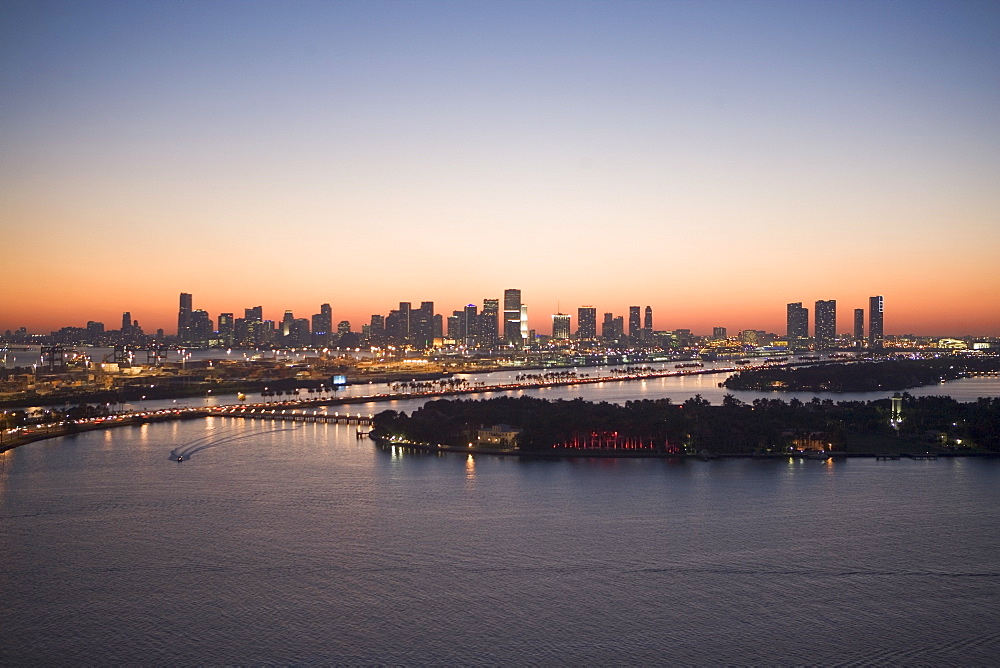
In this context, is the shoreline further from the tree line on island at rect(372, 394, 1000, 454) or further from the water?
the water

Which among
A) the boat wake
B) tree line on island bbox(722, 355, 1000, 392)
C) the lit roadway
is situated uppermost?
tree line on island bbox(722, 355, 1000, 392)

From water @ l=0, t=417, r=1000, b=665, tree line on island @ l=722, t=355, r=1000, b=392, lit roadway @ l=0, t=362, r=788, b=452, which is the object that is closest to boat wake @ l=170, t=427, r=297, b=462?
water @ l=0, t=417, r=1000, b=665

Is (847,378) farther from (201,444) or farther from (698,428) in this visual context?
(201,444)

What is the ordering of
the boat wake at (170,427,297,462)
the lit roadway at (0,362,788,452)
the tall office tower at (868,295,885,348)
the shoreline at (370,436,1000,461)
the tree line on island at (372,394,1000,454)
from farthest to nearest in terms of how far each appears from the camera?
1. the tall office tower at (868,295,885,348)
2. the lit roadway at (0,362,788,452)
3. the tree line on island at (372,394,1000,454)
4. the boat wake at (170,427,297,462)
5. the shoreline at (370,436,1000,461)

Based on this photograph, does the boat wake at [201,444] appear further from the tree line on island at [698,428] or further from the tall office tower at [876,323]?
the tall office tower at [876,323]

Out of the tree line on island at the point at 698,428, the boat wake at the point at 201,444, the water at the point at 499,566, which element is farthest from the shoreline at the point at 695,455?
the boat wake at the point at 201,444
